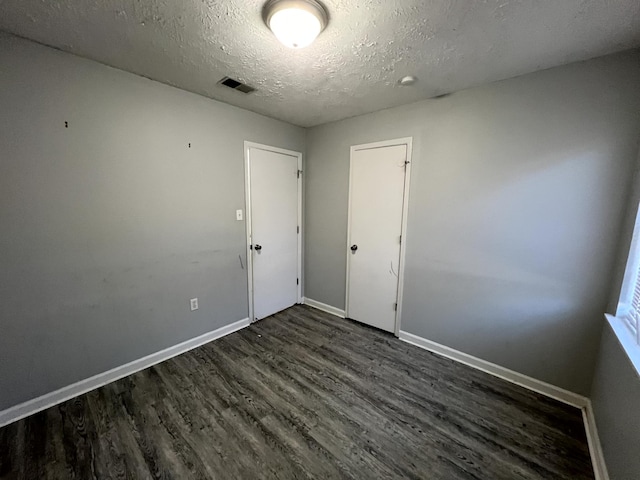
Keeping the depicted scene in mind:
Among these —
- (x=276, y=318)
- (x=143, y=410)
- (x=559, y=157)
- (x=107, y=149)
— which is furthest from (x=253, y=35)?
(x=276, y=318)

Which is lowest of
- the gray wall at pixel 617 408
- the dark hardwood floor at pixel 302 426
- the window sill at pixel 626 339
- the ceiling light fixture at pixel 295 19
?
the dark hardwood floor at pixel 302 426

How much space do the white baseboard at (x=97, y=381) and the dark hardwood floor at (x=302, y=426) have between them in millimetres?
62

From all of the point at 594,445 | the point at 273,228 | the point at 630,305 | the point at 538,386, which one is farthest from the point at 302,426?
the point at 630,305

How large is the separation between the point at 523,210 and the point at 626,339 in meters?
0.98

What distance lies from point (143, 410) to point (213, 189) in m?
1.87

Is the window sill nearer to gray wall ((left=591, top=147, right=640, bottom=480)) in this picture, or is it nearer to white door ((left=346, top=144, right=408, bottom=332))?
gray wall ((left=591, top=147, right=640, bottom=480))

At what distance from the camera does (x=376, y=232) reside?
9.41 feet

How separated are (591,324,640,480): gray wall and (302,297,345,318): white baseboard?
2.24m

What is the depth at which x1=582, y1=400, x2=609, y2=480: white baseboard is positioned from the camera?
137 cm

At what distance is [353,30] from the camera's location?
1.46m

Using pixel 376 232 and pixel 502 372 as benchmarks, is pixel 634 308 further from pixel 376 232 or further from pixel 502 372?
pixel 376 232

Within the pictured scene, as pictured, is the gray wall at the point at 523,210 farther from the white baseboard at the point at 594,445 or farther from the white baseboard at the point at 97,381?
the white baseboard at the point at 97,381

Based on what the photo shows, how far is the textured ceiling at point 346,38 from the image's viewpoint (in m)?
1.29

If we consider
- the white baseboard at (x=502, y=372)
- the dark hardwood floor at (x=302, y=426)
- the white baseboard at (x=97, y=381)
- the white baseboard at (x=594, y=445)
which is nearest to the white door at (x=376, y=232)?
the white baseboard at (x=502, y=372)
